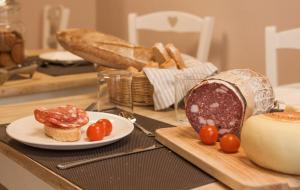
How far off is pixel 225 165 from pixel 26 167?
0.38 m

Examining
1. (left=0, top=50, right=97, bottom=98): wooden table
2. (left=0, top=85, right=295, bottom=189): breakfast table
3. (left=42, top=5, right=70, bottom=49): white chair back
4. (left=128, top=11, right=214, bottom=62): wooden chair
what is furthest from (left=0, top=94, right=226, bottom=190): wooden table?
(left=42, top=5, right=70, bottom=49): white chair back

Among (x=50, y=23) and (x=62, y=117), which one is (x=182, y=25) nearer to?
(x=50, y=23)

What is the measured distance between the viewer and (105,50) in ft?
5.24

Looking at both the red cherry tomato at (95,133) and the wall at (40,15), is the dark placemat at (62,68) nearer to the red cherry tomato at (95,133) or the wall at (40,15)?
the red cherry tomato at (95,133)

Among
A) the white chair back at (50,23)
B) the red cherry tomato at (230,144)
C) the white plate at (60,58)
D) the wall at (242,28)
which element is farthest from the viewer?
the white chair back at (50,23)

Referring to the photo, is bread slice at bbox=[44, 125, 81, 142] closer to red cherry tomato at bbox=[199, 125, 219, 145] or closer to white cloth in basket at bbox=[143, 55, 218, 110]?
red cherry tomato at bbox=[199, 125, 219, 145]

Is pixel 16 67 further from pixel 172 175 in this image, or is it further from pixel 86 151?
pixel 172 175

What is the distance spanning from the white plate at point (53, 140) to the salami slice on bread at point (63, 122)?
0.01m

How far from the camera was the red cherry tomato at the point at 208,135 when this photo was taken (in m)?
1.01

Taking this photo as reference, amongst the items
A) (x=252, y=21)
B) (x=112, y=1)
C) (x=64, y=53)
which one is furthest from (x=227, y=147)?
(x=112, y=1)

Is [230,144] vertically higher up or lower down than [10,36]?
lower down

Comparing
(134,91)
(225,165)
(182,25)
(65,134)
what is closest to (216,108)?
(225,165)

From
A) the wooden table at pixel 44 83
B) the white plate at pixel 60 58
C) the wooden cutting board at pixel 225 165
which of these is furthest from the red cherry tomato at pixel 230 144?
the white plate at pixel 60 58

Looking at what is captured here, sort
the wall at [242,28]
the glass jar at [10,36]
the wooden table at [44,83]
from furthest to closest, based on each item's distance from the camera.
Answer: the wall at [242,28]
the glass jar at [10,36]
the wooden table at [44,83]
